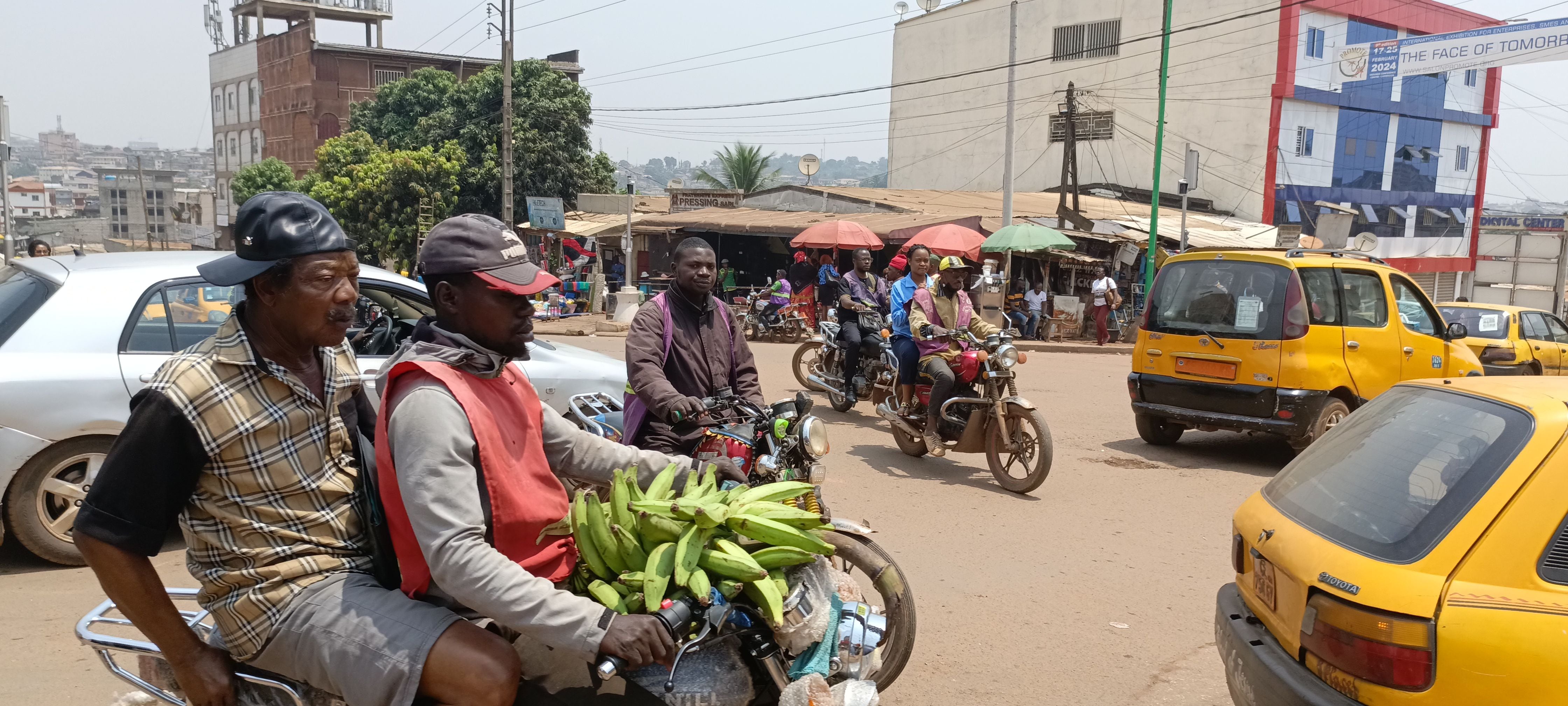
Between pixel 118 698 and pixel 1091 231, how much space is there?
75.4ft

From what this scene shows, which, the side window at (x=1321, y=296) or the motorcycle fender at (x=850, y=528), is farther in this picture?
the side window at (x=1321, y=296)

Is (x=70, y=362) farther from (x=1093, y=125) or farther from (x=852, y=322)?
(x=1093, y=125)

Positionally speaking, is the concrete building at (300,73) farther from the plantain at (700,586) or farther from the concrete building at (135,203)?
the plantain at (700,586)

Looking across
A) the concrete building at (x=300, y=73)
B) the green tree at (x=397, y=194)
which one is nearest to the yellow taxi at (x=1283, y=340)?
the green tree at (x=397, y=194)

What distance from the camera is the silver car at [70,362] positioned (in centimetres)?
490

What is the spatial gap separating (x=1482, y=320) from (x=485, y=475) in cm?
1573

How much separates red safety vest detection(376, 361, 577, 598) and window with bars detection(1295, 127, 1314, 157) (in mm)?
33904

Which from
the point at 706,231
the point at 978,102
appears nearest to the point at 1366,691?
the point at 706,231

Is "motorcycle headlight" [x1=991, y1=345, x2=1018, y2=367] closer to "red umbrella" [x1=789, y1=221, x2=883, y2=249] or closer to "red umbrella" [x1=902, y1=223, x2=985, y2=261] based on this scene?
"red umbrella" [x1=902, y1=223, x2=985, y2=261]

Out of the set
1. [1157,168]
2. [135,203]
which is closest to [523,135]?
[1157,168]

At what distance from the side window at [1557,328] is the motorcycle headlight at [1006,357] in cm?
1188

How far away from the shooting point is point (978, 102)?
39781mm

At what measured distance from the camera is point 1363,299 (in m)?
8.38

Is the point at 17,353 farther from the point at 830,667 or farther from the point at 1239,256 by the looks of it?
the point at 1239,256
